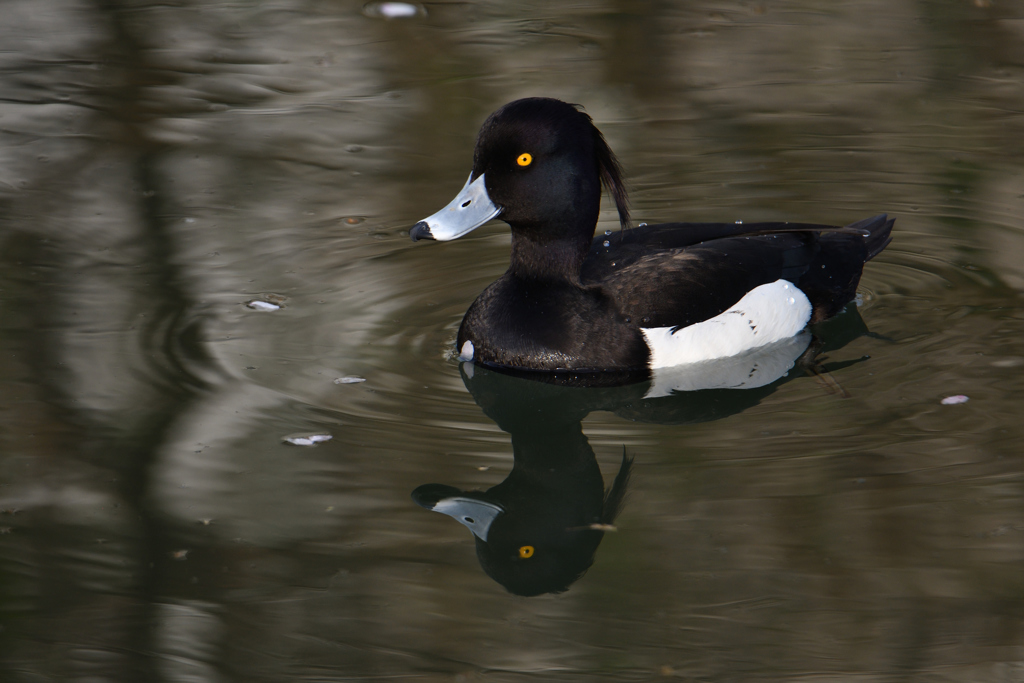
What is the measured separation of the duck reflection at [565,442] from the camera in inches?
149

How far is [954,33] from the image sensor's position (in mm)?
9094

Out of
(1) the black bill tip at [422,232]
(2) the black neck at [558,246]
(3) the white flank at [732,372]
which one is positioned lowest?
Answer: (3) the white flank at [732,372]

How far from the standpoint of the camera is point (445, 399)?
475 centimetres

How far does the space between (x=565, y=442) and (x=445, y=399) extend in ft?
1.79

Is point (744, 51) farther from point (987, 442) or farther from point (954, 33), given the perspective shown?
point (987, 442)

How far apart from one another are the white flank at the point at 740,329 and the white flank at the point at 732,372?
29 millimetres

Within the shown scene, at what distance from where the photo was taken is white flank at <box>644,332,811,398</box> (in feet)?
16.1

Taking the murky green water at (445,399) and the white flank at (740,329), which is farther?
the white flank at (740,329)

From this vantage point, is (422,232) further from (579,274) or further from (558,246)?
(579,274)

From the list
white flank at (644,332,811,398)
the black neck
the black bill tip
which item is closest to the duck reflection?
white flank at (644,332,811,398)

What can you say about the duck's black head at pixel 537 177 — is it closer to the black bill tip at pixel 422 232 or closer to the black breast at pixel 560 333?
the black bill tip at pixel 422 232

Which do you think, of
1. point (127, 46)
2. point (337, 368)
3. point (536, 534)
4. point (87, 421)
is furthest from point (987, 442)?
point (127, 46)

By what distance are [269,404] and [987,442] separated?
2720 millimetres

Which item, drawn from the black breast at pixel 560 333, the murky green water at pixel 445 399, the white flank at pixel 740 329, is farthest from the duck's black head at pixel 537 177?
the murky green water at pixel 445 399
